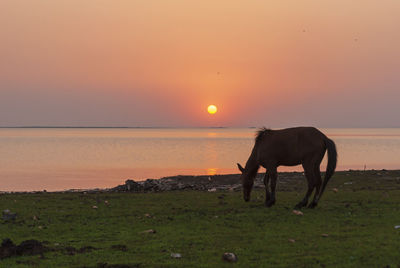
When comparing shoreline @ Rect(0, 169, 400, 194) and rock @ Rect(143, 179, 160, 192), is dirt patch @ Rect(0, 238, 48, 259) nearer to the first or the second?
shoreline @ Rect(0, 169, 400, 194)

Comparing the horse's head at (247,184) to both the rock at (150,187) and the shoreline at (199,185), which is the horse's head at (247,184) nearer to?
the shoreline at (199,185)

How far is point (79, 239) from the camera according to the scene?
1163 centimetres

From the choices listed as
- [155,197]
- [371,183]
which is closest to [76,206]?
[155,197]

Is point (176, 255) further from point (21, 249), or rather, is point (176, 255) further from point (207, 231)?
point (21, 249)

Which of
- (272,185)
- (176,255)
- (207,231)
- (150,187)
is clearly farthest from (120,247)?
(150,187)

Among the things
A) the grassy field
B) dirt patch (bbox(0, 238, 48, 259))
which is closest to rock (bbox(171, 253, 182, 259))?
the grassy field

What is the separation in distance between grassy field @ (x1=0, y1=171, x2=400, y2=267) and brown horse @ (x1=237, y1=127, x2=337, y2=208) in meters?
0.96

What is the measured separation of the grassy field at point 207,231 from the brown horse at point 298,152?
96 cm

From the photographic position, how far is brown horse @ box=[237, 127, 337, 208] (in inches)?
644

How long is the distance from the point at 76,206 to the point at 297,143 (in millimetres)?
8735

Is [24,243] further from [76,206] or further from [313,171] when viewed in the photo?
[313,171]

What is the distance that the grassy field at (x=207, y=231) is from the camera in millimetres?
9398

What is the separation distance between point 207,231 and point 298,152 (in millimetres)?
5740

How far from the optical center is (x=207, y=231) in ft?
40.5
